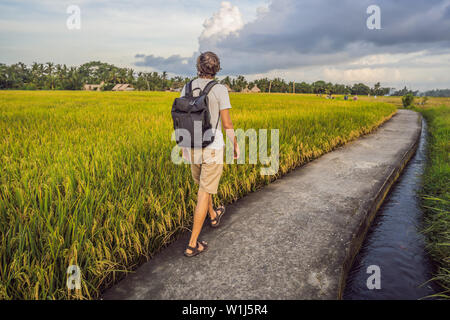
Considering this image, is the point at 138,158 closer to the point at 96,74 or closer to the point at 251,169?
the point at 251,169

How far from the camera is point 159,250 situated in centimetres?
201

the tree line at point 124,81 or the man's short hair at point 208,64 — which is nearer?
the man's short hair at point 208,64

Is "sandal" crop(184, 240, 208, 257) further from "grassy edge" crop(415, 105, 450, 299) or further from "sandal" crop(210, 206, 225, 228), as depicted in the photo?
"grassy edge" crop(415, 105, 450, 299)

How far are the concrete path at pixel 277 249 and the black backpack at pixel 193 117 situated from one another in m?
0.85

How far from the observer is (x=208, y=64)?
1.79m

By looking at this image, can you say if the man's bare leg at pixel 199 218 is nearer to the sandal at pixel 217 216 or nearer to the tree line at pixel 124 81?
the sandal at pixel 217 216

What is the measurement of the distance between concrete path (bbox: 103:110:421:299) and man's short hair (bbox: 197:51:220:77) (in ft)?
4.34

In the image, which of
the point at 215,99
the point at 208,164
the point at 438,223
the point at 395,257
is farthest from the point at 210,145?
the point at 438,223

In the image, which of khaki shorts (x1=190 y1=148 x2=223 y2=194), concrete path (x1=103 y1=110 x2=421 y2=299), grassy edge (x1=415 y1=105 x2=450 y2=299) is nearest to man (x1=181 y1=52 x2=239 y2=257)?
khaki shorts (x1=190 y1=148 x2=223 y2=194)

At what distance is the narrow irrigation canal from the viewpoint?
6.22 ft

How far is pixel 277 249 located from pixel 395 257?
4.02ft

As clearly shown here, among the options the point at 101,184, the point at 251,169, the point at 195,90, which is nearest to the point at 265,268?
the point at 195,90

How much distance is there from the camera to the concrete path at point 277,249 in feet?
5.05

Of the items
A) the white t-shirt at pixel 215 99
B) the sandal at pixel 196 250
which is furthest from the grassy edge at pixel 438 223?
the white t-shirt at pixel 215 99
